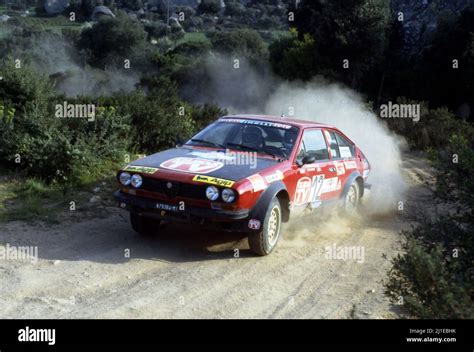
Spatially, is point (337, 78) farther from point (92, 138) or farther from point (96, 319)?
point (96, 319)

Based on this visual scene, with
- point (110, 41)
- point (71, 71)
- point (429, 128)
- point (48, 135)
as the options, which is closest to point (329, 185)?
point (48, 135)

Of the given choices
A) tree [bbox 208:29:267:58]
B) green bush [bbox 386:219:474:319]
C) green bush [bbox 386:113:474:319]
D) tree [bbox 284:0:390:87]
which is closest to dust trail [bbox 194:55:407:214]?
tree [bbox 284:0:390:87]

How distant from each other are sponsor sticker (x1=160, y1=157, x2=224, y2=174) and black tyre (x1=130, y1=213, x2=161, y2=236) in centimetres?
84

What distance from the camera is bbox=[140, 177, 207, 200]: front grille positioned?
21.5 ft

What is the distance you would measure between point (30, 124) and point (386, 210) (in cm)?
630

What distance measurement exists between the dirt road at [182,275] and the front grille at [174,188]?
0.78 meters

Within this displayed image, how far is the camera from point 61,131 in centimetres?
1002

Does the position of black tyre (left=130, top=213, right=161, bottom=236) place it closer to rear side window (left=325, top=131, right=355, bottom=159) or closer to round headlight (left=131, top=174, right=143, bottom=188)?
round headlight (left=131, top=174, right=143, bottom=188)

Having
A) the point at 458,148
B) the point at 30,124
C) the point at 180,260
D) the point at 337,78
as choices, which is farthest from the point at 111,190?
the point at 337,78

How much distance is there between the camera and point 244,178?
6613 mm

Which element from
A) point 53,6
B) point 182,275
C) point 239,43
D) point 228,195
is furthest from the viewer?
point 53,6

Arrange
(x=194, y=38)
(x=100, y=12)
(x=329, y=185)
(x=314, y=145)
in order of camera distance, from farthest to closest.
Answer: (x=100, y=12), (x=194, y=38), (x=329, y=185), (x=314, y=145)

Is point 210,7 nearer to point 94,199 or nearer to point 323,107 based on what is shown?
point 323,107

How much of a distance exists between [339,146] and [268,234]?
8.68 ft
